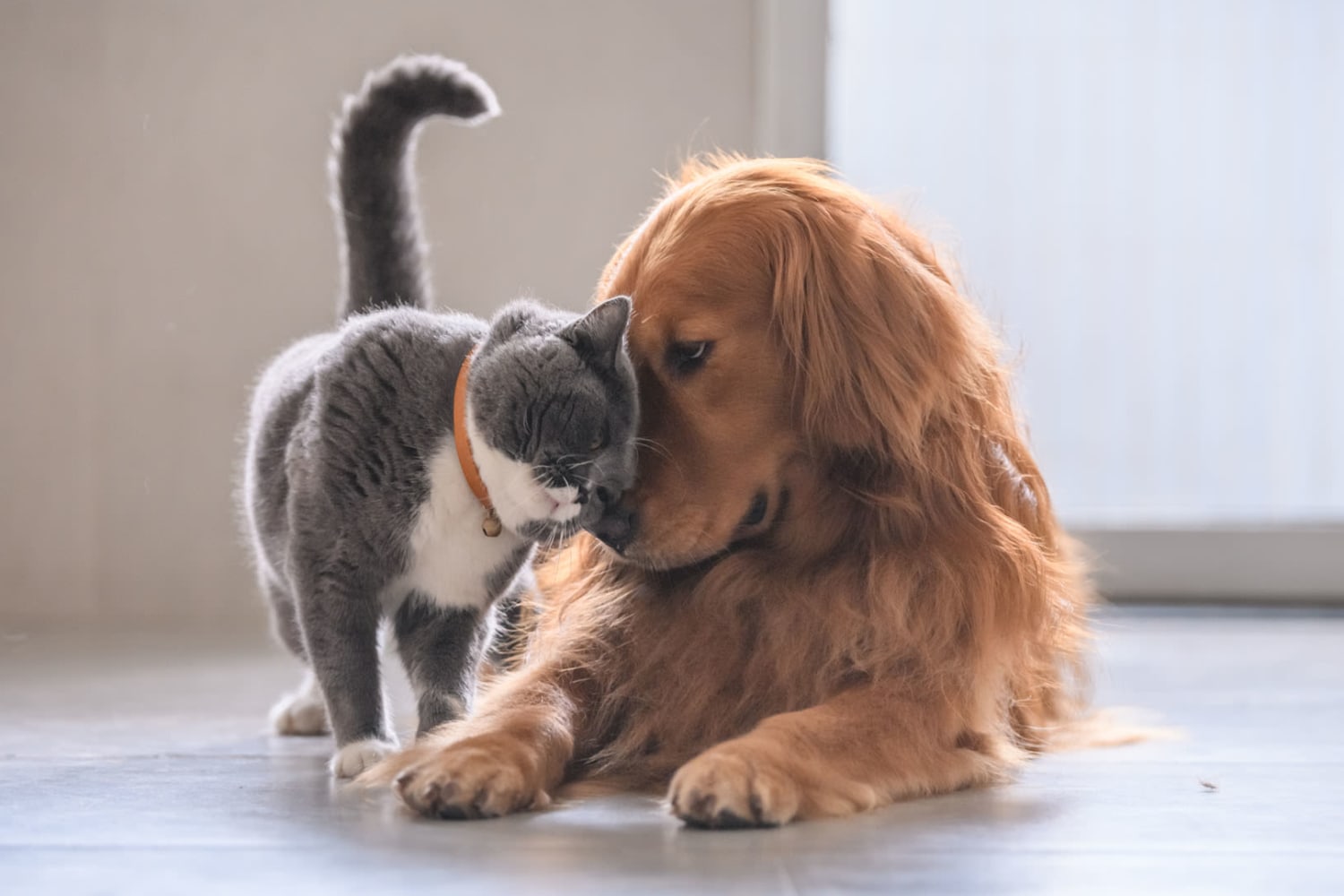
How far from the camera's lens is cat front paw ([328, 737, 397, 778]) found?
1383 millimetres

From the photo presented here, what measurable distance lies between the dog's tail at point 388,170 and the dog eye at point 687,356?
1.96 feet

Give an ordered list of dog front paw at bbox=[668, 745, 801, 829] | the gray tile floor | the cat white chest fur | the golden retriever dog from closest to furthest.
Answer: the gray tile floor < dog front paw at bbox=[668, 745, 801, 829] < the golden retriever dog < the cat white chest fur

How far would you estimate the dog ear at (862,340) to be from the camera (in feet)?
4.38

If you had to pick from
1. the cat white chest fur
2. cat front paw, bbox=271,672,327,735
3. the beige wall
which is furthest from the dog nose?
the beige wall

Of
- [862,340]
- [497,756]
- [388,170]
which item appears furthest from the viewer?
[388,170]

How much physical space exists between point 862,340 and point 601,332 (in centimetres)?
26

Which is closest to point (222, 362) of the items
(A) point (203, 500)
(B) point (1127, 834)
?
(A) point (203, 500)

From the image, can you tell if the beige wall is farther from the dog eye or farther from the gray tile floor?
the dog eye

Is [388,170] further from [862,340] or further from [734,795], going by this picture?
[734,795]

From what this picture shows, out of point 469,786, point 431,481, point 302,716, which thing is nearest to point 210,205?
point 302,716

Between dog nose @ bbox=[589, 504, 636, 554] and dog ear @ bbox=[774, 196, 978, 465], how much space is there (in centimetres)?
20

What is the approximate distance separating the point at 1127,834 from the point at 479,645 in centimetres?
75

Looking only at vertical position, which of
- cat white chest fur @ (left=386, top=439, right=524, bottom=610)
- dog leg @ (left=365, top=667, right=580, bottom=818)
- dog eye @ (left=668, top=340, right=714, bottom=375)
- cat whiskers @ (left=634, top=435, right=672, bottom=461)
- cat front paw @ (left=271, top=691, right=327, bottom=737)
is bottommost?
cat front paw @ (left=271, top=691, right=327, bottom=737)

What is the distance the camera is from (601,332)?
4.44ft
